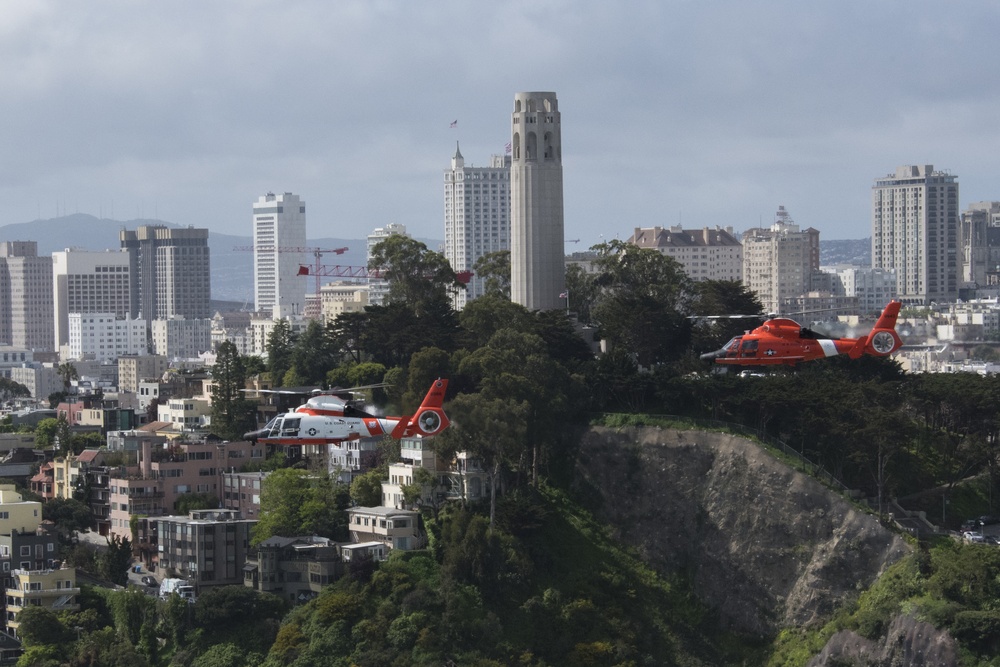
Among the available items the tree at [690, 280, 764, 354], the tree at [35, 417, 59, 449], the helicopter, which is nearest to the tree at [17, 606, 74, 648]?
the tree at [35, 417, 59, 449]

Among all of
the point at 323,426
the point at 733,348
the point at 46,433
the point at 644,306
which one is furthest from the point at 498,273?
the point at 323,426

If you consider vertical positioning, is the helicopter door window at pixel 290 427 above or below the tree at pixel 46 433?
above

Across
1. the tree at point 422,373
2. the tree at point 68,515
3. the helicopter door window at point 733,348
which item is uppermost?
the helicopter door window at point 733,348

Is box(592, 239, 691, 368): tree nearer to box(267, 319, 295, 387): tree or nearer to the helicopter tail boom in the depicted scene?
box(267, 319, 295, 387): tree

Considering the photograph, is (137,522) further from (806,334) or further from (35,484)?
(806,334)

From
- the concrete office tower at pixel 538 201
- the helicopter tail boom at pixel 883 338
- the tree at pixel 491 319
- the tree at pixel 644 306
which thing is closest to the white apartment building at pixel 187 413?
the tree at pixel 491 319

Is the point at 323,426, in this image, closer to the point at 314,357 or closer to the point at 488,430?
the point at 488,430

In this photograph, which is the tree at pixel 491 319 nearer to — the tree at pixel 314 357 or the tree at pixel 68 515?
the tree at pixel 314 357
